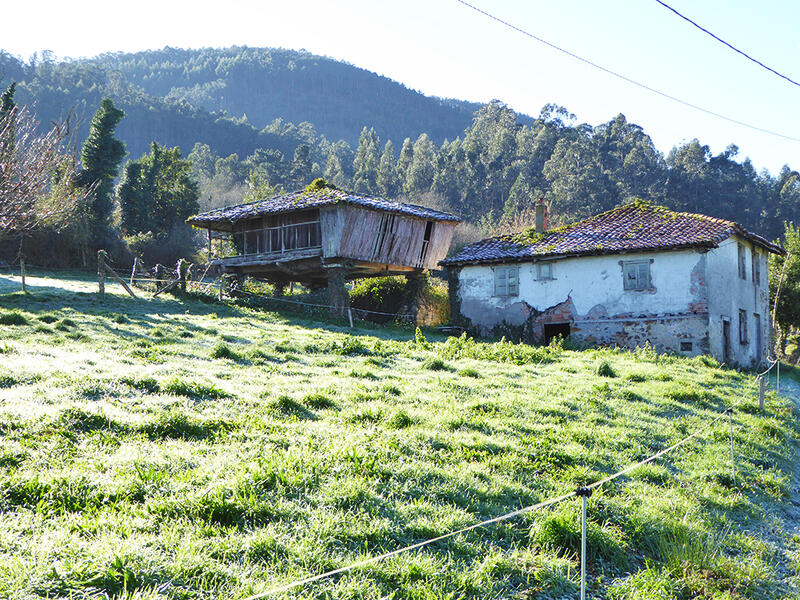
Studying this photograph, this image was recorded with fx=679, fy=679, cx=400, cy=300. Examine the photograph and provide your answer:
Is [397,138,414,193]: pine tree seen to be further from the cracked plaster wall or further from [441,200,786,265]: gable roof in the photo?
the cracked plaster wall

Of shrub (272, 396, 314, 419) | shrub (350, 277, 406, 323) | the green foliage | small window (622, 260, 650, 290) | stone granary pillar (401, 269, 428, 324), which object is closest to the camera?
shrub (272, 396, 314, 419)

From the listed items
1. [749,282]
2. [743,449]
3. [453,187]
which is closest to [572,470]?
[743,449]

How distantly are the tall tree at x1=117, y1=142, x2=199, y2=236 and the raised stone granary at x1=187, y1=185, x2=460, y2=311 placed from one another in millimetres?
14267

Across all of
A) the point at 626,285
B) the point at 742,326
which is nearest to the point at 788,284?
the point at 742,326

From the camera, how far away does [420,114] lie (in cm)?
14212

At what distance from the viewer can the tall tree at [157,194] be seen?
4422cm

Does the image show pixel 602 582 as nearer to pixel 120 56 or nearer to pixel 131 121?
pixel 131 121

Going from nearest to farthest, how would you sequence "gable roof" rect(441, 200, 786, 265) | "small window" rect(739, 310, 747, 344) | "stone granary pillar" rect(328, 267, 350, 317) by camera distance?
"gable roof" rect(441, 200, 786, 265)
"small window" rect(739, 310, 747, 344)
"stone granary pillar" rect(328, 267, 350, 317)

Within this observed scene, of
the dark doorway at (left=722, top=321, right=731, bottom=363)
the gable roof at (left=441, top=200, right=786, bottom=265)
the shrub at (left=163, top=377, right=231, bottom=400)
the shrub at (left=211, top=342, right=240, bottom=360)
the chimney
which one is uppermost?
the chimney

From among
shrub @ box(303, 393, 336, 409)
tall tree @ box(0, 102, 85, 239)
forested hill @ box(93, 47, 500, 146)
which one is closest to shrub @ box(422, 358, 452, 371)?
shrub @ box(303, 393, 336, 409)

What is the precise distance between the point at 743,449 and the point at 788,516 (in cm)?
204

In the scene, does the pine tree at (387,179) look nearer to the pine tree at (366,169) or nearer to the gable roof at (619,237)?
the pine tree at (366,169)

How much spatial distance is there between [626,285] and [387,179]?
6173 cm

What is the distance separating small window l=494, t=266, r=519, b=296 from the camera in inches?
1018
